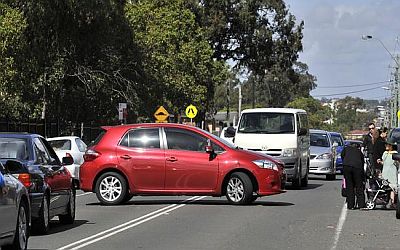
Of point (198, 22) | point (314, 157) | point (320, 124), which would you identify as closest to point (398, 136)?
point (314, 157)

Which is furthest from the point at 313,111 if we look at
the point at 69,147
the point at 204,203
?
the point at 204,203

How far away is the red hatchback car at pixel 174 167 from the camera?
1752 cm

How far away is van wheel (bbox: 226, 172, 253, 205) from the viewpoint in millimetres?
17516

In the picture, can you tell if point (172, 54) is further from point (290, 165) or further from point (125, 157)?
point (125, 157)

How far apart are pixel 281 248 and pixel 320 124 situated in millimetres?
129116

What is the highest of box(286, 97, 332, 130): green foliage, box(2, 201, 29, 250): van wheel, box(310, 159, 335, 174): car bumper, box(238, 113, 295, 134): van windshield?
box(286, 97, 332, 130): green foliage

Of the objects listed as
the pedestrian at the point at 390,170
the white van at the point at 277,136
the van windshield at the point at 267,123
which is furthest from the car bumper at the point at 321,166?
the pedestrian at the point at 390,170

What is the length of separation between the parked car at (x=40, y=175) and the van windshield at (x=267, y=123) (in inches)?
390

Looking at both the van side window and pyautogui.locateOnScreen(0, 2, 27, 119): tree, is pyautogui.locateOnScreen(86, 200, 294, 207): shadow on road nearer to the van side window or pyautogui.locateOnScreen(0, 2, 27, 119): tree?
the van side window

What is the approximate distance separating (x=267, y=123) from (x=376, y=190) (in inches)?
240

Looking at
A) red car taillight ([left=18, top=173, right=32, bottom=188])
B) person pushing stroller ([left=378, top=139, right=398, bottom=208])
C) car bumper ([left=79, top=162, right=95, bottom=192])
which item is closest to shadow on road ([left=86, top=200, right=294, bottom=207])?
car bumper ([left=79, top=162, right=95, bottom=192])

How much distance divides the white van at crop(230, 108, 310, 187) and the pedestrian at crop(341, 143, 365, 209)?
16.7 ft

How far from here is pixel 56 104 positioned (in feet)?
127

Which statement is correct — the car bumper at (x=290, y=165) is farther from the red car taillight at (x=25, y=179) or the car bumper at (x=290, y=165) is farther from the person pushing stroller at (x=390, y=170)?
the red car taillight at (x=25, y=179)
